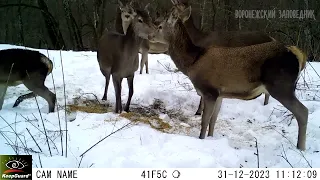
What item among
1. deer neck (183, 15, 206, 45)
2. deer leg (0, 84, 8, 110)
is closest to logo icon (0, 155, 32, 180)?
deer leg (0, 84, 8, 110)

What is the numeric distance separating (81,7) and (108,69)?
1621 cm

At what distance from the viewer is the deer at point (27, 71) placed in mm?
7324

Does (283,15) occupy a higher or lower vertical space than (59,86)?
higher

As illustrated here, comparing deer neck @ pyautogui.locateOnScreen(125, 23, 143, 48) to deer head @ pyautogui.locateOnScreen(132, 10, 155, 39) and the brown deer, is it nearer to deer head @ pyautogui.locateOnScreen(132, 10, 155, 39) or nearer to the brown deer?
deer head @ pyautogui.locateOnScreen(132, 10, 155, 39)

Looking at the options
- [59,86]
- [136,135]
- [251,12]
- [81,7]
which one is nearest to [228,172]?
[136,135]

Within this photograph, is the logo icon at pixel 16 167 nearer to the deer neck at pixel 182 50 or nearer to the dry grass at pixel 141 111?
the dry grass at pixel 141 111

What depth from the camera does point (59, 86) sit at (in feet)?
30.7

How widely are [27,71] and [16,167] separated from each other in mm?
3473

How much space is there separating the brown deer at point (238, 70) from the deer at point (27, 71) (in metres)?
2.38

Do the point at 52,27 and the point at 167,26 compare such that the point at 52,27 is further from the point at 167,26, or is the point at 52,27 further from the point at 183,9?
the point at 167,26

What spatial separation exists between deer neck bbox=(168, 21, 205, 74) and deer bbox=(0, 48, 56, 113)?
238cm

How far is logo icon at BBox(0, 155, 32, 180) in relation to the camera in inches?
162

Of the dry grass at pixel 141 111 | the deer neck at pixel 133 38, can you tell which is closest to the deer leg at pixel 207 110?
the dry grass at pixel 141 111

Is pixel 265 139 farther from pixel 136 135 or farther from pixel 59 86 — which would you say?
pixel 59 86
